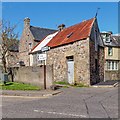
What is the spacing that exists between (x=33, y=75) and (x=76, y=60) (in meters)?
5.31

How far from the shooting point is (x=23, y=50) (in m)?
44.0

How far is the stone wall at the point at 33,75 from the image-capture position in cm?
1781

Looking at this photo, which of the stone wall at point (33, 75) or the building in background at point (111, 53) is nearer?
the stone wall at point (33, 75)

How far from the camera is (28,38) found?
42281 millimetres

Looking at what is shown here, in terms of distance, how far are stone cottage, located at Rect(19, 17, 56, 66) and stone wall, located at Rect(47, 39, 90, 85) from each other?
15186 mm

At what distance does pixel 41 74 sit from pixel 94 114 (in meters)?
9.91

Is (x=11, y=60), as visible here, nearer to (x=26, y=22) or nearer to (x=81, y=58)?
(x=26, y=22)

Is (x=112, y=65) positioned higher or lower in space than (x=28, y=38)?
lower

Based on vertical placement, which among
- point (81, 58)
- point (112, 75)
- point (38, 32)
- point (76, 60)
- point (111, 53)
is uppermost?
point (38, 32)

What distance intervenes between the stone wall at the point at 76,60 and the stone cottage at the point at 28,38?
15.2 meters

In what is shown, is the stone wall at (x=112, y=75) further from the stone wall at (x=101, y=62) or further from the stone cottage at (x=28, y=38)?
the stone cottage at (x=28, y=38)

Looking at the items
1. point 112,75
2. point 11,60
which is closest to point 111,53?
point 112,75

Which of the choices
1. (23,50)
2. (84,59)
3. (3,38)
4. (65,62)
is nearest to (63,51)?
(65,62)

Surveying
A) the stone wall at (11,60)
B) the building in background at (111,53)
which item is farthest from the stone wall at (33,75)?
the building in background at (111,53)
